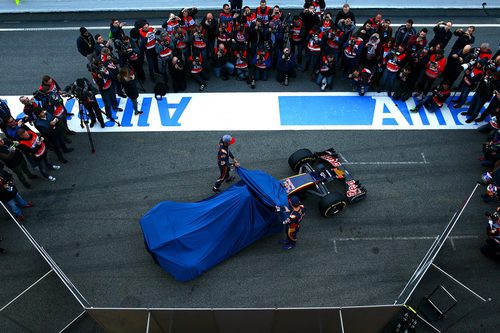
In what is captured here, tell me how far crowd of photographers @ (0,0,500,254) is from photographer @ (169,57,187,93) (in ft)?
0.12

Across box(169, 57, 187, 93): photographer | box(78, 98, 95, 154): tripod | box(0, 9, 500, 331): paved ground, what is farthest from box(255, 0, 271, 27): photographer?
box(78, 98, 95, 154): tripod

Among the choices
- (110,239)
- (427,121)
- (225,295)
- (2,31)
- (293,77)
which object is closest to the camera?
(225,295)

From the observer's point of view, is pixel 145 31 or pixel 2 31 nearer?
pixel 145 31

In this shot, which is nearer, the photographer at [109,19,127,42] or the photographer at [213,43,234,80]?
the photographer at [109,19,127,42]

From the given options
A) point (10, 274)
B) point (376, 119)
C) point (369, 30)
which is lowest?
point (10, 274)

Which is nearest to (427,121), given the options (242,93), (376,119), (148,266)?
(376,119)

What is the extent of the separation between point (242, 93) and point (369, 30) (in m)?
4.34

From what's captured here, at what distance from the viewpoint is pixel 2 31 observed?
1492cm

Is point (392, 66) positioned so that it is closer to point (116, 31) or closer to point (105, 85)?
point (105, 85)

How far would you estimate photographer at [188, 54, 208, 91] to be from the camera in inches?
475

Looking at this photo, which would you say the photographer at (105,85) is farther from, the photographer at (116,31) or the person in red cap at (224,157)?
the person in red cap at (224,157)

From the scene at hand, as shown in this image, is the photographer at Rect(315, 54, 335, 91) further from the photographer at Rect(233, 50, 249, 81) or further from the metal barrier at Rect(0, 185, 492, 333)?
the metal barrier at Rect(0, 185, 492, 333)

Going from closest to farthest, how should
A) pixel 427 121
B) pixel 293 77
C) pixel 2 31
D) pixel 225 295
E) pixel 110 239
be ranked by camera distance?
1. pixel 225 295
2. pixel 110 239
3. pixel 427 121
4. pixel 293 77
5. pixel 2 31

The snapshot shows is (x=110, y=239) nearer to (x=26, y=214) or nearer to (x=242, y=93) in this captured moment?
(x=26, y=214)
